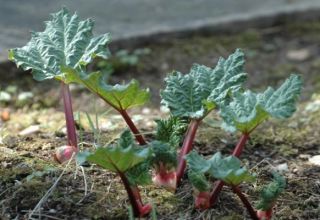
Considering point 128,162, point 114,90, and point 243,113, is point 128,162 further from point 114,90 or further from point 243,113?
point 243,113

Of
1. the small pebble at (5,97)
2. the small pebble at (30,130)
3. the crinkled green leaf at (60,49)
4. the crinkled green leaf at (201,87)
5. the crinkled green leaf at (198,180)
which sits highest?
the crinkled green leaf at (60,49)

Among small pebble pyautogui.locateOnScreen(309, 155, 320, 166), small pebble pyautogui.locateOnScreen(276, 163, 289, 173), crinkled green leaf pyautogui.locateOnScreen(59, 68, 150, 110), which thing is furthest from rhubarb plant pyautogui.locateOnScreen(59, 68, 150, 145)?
small pebble pyautogui.locateOnScreen(309, 155, 320, 166)

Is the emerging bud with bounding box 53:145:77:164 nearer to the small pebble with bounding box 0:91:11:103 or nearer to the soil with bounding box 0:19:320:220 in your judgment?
the soil with bounding box 0:19:320:220

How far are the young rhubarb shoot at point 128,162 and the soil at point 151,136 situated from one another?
5 cm

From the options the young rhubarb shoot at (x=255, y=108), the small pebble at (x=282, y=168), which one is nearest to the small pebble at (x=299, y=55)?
the small pebble at (x=282, y=168)

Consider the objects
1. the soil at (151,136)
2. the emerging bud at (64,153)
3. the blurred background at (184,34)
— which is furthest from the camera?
the blurred background at (184,34)

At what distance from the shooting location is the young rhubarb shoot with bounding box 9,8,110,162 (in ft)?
5.75

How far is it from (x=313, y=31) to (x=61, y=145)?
214 centimetres

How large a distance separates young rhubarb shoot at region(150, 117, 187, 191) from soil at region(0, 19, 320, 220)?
4 cm

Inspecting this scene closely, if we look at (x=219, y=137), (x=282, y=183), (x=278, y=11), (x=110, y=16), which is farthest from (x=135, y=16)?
(x=282, y=183)

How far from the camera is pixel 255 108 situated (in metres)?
1.50

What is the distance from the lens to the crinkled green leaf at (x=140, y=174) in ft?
5.07

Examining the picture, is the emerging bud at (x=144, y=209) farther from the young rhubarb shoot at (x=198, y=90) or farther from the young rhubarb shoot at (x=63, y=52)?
the young rhubarb shoot at (x=63, y=52)

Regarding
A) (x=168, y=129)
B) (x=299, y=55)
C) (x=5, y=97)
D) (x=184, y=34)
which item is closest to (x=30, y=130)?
(x=5, y=97)
